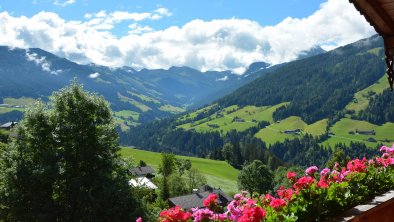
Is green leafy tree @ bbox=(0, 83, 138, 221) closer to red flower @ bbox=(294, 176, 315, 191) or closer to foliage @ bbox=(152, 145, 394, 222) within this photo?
foliage @ bbox=(152, 145, 394, 222)

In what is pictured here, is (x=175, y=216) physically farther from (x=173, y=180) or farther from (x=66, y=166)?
(x=173, y=180)

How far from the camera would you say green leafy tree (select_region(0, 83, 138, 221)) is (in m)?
26.1

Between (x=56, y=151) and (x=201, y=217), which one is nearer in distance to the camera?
(x=201, y=217)

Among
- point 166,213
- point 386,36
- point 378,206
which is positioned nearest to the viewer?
point 166,213

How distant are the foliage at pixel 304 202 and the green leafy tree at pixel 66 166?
20812mm

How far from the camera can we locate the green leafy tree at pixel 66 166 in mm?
26078

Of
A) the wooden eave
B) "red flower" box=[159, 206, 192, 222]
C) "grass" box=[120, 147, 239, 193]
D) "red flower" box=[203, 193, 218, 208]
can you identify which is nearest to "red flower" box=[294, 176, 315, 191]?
"red flower" box=[203, 193, 218, 208]

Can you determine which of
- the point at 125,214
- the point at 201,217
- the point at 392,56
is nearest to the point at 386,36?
the point at 392,56

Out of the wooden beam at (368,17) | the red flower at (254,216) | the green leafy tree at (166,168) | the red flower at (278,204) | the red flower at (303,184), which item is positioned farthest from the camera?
the green leafy tree at (166,168)

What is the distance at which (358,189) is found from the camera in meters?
6.88

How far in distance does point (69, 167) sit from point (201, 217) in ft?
78.8

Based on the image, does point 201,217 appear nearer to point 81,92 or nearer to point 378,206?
point 378,206

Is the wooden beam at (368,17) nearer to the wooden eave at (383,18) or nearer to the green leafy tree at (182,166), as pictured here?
the wooden eave at (383,18)

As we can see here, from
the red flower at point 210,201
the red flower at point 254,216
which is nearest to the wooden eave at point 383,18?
the red flower at point 254,216
